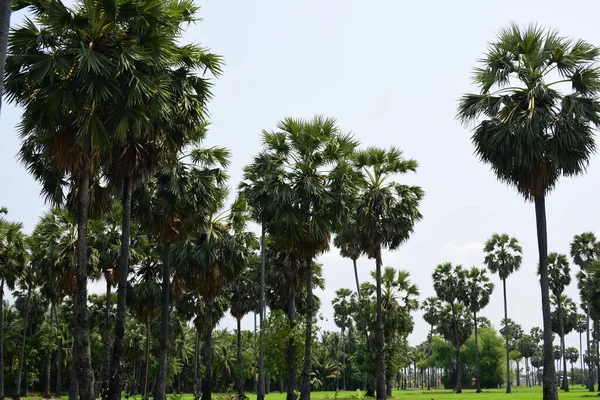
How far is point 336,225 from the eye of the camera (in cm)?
2536

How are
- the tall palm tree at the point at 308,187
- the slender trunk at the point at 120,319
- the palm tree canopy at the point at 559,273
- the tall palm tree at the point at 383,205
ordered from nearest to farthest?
the slender trunk at the point at 120,319 → the tall palm tree at the point at 308,187 → the tall palm tree at the point at 383,205 → the palm tree canopy at the point at 559,273

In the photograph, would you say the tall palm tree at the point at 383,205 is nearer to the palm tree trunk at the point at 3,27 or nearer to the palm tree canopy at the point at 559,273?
the palm tree trunk at the point at 3,27

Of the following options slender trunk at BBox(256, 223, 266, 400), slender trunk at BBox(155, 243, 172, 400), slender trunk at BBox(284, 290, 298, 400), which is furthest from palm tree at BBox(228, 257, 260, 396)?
slender trunk at BBox(155, 243, 172, 400)

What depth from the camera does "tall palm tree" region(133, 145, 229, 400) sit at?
86.0 ft

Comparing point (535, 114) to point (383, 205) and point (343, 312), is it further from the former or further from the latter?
point (343, 312)

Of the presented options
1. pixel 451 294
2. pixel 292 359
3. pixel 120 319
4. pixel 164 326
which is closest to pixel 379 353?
pixel 292 359

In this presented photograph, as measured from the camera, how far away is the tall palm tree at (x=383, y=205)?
105 feet

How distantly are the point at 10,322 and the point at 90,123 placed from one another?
198 ft

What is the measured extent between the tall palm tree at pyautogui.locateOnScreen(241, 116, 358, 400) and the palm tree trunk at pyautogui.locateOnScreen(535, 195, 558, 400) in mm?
7972

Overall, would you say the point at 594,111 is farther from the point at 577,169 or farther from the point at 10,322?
the point at 10,322

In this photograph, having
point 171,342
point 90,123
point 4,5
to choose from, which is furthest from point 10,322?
point 4,5

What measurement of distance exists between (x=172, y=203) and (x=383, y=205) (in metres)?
11.0

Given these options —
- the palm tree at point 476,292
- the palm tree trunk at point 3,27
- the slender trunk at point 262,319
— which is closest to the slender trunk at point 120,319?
the palm tree trunk at point 3,27

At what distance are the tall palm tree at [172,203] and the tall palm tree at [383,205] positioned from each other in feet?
27.0
